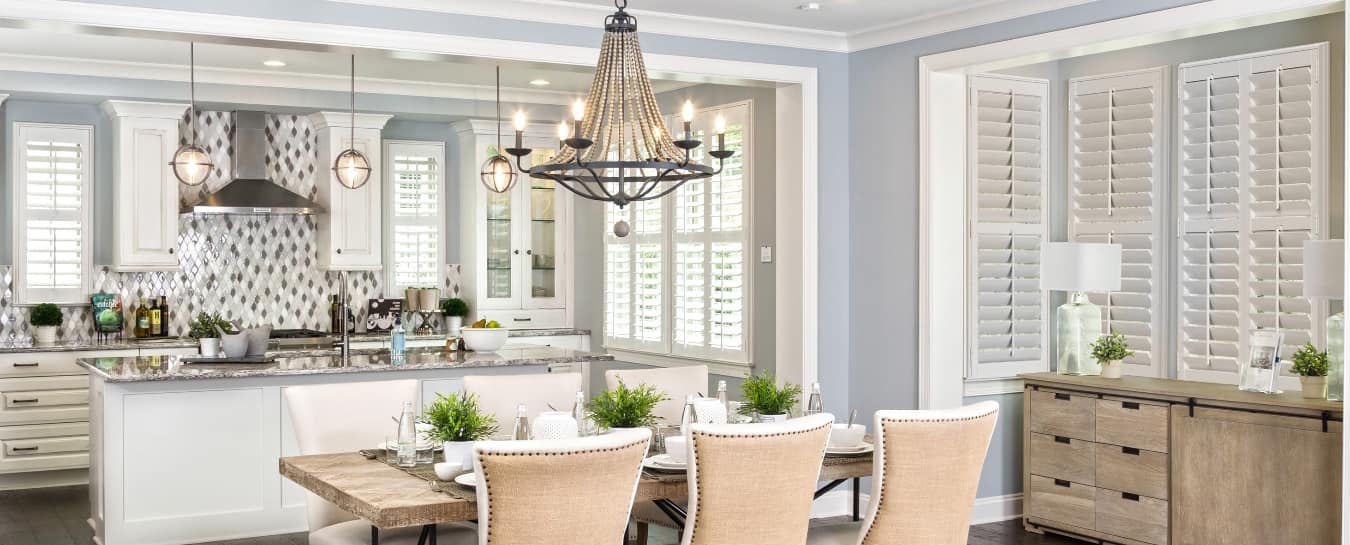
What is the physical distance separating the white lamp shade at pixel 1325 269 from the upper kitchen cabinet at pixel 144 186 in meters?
5.95

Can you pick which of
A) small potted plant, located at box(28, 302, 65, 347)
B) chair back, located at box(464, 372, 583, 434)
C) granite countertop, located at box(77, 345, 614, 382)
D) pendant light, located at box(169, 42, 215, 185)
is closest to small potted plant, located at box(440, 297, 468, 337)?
granite countertop, located at box(77, 345, 614, 382)

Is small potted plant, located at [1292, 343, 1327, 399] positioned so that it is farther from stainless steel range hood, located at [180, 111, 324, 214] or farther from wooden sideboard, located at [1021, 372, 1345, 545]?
stainless steel range hood, located at [180, 111, 324, 214]

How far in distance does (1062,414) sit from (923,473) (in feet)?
Result: 7.73

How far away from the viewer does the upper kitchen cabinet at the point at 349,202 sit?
307 inches

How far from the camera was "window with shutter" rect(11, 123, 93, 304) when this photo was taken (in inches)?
282

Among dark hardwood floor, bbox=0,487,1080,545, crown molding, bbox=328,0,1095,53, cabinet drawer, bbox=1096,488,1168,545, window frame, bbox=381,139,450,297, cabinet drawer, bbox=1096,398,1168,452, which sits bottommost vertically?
dark hardwood floor, bbox=0,487,1080,545

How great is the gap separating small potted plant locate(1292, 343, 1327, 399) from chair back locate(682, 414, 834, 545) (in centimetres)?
241

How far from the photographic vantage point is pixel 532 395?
4520mm

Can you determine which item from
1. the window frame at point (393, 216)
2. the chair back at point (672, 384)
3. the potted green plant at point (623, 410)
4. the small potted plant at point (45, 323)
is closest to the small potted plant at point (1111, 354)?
the chair back at point (672, 384)

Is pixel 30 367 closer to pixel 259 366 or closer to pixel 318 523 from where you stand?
pixel 259 366

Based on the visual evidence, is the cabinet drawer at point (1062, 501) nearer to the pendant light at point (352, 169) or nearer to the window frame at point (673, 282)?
the window frame at point (673, 282)

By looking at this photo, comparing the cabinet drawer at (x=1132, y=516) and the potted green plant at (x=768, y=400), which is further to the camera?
the cabinet drawer at (x=1132, y=516)

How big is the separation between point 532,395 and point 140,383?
6.09 ft

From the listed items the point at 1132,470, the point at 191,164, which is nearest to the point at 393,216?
the point at 191,164
